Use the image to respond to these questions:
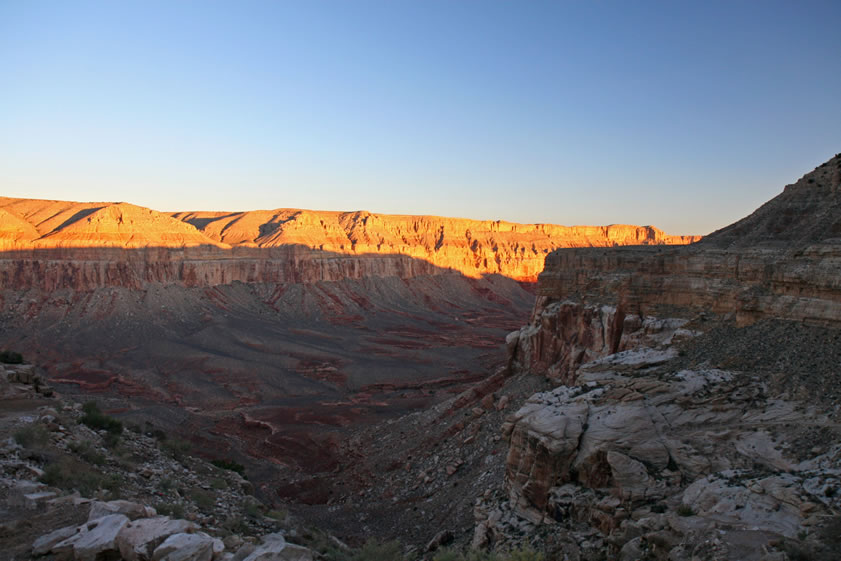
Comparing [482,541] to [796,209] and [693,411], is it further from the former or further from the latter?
[796,209]

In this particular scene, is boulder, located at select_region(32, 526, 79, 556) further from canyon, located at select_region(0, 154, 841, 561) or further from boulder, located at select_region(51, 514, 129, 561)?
canyon, located at select_region(0, 154, 841, 561)

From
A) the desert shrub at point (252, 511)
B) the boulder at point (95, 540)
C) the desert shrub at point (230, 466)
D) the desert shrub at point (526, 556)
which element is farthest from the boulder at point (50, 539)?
the desert shrub at point (230, 466)

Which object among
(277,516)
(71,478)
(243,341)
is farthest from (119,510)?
(243,341)

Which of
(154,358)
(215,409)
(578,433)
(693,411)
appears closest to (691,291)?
(693,411)

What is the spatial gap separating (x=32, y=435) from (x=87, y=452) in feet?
4.67

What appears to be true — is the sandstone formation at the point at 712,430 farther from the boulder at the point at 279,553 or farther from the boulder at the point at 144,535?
the boulder at the point at 144,535

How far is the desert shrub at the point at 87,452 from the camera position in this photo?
14.2 m

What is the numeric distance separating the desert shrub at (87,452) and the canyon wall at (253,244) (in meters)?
50.5

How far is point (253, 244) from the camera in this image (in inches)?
3135

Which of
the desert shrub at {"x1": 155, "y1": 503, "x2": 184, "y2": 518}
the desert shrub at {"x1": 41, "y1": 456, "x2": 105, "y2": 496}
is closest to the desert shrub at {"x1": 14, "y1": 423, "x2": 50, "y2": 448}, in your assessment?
the desert shrub at {"x1": 41, "y1": 456, "x2": 105, "y2": 496}

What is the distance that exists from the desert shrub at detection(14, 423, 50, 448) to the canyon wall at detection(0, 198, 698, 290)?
1985 inches

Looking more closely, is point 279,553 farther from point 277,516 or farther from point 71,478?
point 277,516

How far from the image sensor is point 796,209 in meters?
18.6

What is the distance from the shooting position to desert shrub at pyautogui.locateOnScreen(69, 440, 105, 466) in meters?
14.2
